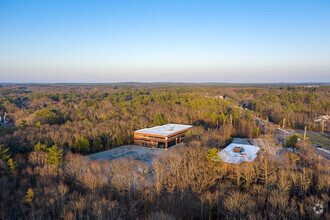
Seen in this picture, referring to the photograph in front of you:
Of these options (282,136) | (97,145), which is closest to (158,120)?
(97,145)

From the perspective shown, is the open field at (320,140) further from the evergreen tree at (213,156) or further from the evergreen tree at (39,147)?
the evergreen tree at (39,147)

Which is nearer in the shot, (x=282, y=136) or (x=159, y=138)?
(x=159, y=138)

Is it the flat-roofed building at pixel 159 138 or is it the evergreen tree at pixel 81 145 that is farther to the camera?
the flat-roofed building at pixel 159 138

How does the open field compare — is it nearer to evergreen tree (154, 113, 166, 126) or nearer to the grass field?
the grass field

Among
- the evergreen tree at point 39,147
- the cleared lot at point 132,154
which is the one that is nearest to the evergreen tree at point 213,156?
the cleared lot at point 132,154

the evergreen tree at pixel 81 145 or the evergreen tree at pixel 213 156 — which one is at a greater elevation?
the evergreen tree at pixel 213 156

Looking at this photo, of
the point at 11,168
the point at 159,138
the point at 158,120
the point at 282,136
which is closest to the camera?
the point at 11,168

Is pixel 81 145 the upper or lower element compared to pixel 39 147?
lower

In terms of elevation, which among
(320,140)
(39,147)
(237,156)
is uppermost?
(39,147)

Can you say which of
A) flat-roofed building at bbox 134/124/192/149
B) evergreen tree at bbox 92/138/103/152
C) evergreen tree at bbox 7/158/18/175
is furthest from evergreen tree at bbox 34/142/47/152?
flat-roofed building at bbox 134/124/192/149

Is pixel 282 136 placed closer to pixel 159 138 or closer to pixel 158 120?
pixel 159 138

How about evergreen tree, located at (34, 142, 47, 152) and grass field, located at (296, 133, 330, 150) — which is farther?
grass field, located at (296, 133, 330, 150)
